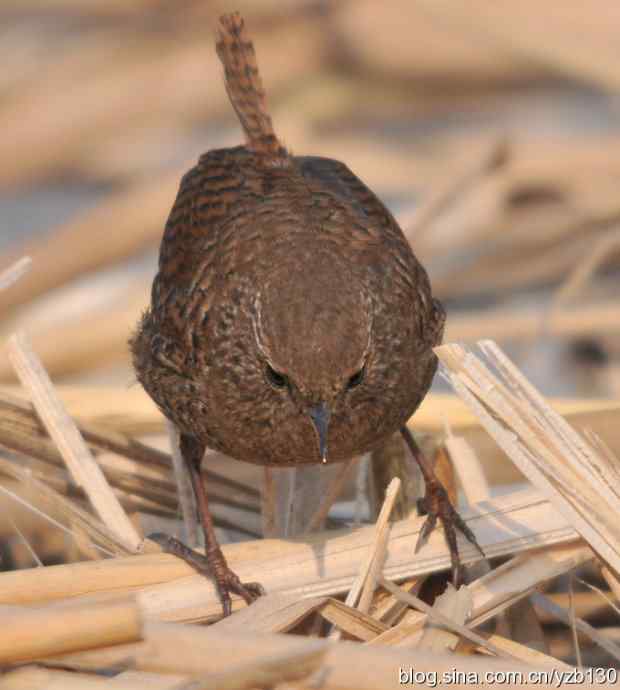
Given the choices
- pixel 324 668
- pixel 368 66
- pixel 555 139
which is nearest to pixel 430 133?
pixel 368 66

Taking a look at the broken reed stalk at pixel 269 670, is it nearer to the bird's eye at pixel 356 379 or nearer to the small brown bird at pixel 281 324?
the small brown bird at pixel 281 324

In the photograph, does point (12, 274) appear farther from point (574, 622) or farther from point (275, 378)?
point (574, 622)

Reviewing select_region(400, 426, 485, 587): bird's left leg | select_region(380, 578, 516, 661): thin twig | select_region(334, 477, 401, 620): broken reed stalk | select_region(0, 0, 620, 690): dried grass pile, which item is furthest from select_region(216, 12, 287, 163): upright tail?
select_region(380, 578, 516, 661): thin twig

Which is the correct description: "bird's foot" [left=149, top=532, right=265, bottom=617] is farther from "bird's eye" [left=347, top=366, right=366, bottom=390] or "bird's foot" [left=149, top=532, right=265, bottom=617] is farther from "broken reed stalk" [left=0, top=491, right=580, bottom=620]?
"bird's eye" [left=347, top=366, right=366, bottom=390]

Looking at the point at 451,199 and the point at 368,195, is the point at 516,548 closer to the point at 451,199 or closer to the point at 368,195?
the point at 368,195

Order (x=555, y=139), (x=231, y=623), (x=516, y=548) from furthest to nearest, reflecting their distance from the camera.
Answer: (x=555, y=139), (x=516, y=548), (x=231, y=623)

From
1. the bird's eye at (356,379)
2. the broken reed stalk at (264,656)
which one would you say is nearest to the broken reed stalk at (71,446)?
the bird's eye at (356,379)

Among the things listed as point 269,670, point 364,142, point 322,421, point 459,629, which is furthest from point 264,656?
point 364,142
